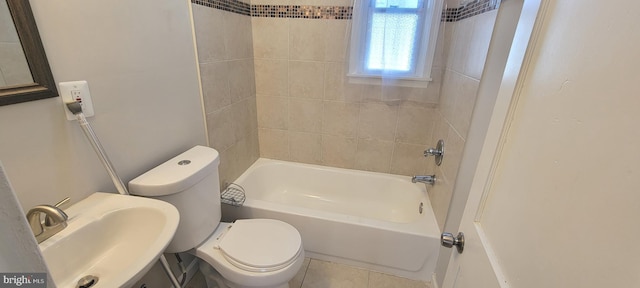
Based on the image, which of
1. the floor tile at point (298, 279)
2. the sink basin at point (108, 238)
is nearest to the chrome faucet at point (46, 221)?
the sink basin at point (108, 238)

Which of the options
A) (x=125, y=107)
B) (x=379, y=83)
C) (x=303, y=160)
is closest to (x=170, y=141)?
(x=125, y=107)

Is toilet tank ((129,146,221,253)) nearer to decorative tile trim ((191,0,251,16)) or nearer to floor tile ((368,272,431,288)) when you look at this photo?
decorative tile trim ((191,0,251,16))

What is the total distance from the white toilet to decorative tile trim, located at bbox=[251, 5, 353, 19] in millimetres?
1104

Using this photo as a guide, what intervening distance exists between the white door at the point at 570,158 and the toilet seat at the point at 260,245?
2.80 feet

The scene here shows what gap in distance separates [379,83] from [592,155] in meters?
1.60

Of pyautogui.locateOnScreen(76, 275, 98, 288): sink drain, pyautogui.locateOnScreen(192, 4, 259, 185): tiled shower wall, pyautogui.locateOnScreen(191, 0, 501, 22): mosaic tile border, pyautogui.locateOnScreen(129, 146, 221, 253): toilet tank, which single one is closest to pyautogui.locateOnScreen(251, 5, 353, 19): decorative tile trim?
pyautogui.locateOnScreen(191, 0, 501, 22): mosaic tile border

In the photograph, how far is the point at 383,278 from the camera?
5.39ft

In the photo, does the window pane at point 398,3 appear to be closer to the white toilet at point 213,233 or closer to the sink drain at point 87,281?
the white toilet at point 213,233

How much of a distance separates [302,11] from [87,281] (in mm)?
1769

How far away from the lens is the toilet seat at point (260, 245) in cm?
117

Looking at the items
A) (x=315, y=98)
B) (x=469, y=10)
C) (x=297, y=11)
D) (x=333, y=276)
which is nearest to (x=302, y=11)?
(x=297, y=11)

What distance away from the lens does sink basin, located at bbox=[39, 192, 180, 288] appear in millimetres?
755

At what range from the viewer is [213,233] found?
1.36m

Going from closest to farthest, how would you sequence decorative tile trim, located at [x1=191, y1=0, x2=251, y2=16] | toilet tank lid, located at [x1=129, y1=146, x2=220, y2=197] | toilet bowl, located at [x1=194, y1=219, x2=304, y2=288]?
toilet tank lid, located at [x1=129, y1=146, x2=220, y2=197] < toilet bowl, located at [x1=194, y1=219, x2=304, y2=288] < decorative tile trim, located at [x1=191, y1=0, x2=251, y2=16]
